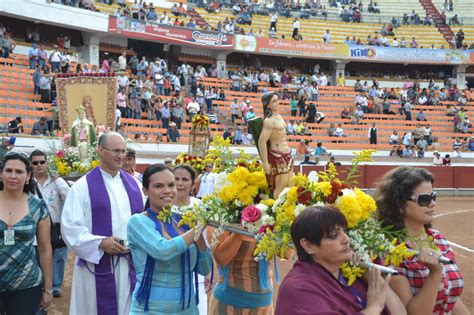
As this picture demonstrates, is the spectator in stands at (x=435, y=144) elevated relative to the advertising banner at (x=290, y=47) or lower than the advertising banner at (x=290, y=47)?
lower

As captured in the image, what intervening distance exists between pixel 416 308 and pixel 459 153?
82.0 ft

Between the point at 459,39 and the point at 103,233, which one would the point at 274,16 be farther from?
the point at 103,233

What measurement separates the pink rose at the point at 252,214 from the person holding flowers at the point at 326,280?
34.9 inches

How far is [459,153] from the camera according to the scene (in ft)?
86.4

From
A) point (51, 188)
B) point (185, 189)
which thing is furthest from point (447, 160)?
point (185, 189)

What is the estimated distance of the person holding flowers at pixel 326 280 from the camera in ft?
7.91

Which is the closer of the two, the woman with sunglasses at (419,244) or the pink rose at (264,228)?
the woman with sunglasses at (419,244)

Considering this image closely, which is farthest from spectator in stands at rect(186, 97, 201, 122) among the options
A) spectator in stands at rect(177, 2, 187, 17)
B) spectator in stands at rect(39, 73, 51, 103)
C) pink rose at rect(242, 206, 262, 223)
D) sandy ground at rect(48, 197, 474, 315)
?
pink rose at rect(242, 206, 262, 223)

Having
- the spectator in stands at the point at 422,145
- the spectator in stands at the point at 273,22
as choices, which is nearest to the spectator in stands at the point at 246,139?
the spectator in stands at the point at 422,145

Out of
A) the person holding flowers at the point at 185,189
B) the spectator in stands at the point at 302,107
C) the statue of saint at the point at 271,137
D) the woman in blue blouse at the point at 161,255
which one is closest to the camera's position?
the woman in blue blouse at the point at 161,255

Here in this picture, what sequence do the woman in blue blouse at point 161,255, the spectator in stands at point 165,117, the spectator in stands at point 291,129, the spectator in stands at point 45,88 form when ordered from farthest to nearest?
1. the spectator in stands at point 291,129
2. the spectator in stands at point 165,117
3. the spectator in stands at point 45,88
4. the woman in blue blouse at point 161,255

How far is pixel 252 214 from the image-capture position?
3514 millimetres

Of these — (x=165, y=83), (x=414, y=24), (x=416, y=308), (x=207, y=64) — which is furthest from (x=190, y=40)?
(x=416, y=308)

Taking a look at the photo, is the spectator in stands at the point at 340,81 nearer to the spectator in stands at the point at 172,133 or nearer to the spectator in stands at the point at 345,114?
the spectator in stands at the point at 345,114
